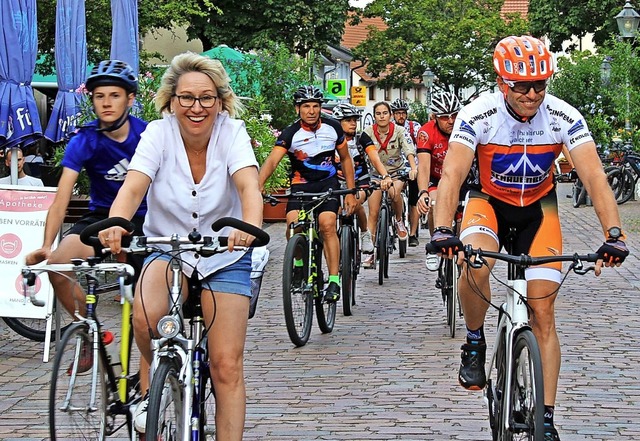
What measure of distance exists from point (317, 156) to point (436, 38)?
59799 millimetres

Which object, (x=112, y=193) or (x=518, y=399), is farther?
(x=112, y=193)

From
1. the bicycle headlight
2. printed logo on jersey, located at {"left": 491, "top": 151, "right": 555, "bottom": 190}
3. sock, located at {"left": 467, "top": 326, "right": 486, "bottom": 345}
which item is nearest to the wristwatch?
printed logo on jersey, located at {"left": 491, "top": 151, "right": 555, "bottom": 190}

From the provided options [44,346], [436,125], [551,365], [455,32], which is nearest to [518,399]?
[551,365]

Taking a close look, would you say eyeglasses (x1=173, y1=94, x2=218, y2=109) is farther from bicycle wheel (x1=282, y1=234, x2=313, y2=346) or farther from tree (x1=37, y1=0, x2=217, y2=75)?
tree (x1=37, y1=0, x2=217, y2=75)

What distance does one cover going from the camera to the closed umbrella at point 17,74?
1112 cm

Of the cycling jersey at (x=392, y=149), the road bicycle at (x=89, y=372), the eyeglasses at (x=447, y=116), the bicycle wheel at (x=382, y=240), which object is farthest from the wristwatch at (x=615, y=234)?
the cycling jersey at (x=392, y=149)

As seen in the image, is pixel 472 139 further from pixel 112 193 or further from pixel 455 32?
pixel 455 32

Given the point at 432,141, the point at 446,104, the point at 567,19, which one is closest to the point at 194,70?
the point at 446,104

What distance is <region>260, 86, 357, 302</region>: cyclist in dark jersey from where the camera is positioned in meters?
10.0

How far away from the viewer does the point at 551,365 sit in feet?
17.9

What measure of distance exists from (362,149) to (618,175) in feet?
45.7

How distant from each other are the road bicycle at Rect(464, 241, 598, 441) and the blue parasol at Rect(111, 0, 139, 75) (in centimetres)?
910

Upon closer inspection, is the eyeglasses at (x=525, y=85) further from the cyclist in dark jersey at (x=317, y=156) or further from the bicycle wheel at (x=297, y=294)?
the cyclist in dark jersey at (x=317, y=156)

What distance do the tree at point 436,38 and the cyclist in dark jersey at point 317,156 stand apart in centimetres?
5874
